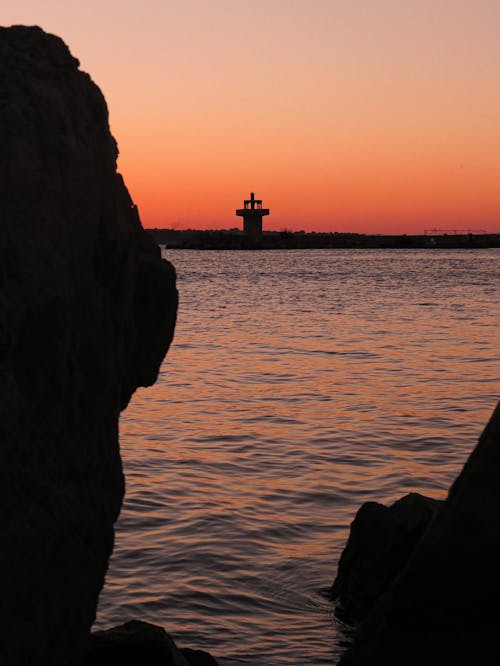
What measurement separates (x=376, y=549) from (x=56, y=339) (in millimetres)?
3196

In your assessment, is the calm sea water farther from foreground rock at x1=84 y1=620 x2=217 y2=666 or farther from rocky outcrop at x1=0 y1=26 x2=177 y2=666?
rocky outcrop at x1=0 y1=26 x2=177 y2=666

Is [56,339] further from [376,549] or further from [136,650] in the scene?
[376,549]

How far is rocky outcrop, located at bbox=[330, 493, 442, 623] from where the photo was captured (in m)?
6.49

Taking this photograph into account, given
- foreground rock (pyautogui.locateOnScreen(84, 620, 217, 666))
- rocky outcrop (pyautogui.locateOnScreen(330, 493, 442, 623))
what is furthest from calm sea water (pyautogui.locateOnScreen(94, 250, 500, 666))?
foreground rock (pyautogui.locateOnScreen(84, 620, 217, 666))

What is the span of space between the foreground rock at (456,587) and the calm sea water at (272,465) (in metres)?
1.73

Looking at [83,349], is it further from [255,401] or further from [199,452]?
[255,401]

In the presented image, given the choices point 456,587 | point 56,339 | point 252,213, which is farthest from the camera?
point 252,213

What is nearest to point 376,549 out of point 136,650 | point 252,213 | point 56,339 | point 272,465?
point 136,650

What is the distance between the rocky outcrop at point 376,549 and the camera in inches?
256

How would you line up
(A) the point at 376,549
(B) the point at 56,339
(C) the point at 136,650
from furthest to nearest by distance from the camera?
(A) the point at 376,549
(C) the point at 136,650
(B) the point at 56,339

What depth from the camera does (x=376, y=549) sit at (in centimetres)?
667

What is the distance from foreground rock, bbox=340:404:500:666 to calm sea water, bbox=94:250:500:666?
173 centimetres

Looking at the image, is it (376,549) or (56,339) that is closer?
(56,339)

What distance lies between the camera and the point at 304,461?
38.6ft
